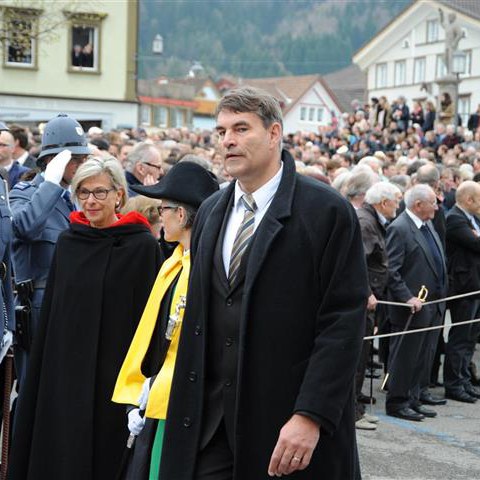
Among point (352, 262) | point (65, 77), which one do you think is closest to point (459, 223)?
point (352, 262)

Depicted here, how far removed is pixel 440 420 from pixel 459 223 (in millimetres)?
2177

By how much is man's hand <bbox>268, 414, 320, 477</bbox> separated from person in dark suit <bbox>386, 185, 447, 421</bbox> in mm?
5848

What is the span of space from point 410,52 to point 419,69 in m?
A: 1.22

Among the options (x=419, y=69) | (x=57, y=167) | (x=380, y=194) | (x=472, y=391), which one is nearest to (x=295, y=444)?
(x=57, y=167)

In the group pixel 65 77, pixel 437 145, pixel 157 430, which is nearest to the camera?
pixel 157 430

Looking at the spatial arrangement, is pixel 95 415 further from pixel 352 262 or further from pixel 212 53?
pixel 212 53

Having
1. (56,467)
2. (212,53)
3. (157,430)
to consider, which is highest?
(212,53)

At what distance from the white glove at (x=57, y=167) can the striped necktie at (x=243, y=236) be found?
288cm

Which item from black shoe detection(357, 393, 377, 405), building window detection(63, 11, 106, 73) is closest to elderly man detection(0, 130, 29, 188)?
black shoe detection(357, 393, 377, 405)

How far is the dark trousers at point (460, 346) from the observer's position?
10.8 metres

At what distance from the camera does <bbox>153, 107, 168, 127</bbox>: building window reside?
77719 mm

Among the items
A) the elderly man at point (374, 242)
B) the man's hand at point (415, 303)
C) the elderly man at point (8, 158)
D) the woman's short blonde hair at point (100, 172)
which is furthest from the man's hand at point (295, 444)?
the elderly man at point (8, 158)

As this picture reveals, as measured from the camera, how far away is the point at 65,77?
46000 mm

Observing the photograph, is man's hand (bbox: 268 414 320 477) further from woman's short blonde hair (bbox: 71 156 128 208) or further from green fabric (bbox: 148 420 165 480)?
woman's short blonde hair (bbox: 71 156 128 208)
